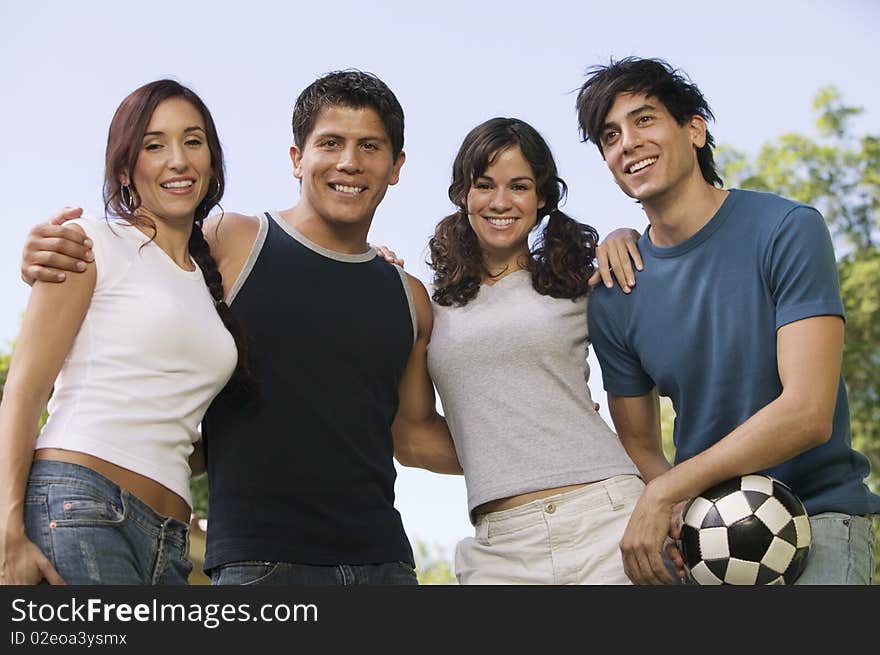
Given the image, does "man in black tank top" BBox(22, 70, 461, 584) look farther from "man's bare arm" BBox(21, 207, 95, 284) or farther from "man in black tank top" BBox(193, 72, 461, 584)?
"man's bare arm" BBox(21, 207, 95, 284)

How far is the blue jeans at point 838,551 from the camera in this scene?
4777 mm

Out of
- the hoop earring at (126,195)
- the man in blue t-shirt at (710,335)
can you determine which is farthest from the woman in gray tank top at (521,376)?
the hoop earring at (126,195)

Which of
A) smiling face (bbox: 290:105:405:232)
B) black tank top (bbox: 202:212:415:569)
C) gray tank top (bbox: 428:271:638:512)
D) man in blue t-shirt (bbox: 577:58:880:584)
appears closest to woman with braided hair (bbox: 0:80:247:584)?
black tank top (bbox: 202:212:415:569)

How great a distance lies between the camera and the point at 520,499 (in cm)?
513

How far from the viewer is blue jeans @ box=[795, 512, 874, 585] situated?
4.78 metres

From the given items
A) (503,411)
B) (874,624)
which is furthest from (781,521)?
(503,411)

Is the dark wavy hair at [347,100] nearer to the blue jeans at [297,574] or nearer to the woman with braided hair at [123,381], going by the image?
the woman with braided hair at [123,381]

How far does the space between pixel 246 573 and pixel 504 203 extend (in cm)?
229

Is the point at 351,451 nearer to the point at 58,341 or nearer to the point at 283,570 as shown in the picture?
the point at 283,570

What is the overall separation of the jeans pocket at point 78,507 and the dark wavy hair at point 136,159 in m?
1.03

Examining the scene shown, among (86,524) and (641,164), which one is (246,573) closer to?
(86,524)

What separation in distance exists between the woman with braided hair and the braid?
21 mm

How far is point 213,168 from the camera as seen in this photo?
4.86m

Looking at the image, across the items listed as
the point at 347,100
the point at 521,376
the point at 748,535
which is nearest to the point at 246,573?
the point at 521,376
